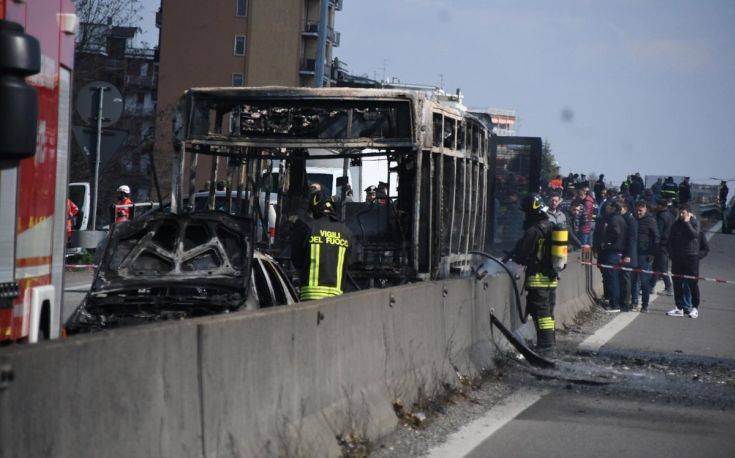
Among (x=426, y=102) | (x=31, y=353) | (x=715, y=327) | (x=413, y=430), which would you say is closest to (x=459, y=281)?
(x=413, y=430)

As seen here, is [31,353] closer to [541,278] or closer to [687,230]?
[541,278]

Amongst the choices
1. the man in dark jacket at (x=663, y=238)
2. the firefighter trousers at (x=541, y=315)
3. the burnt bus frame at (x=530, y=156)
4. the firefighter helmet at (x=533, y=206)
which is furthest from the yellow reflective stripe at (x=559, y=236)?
the burnt bus frame at (x=530, y=156)

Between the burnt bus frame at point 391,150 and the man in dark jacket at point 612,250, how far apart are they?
22.8 ft

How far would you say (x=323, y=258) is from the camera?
12008 millimetres

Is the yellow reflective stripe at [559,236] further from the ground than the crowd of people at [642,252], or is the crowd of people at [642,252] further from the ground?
the yellow reflective stripe at [559,236]

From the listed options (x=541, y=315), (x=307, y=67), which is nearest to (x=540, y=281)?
(x=541, y=315)

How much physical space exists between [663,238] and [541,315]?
10.6m

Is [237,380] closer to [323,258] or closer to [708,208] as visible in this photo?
[323,258]

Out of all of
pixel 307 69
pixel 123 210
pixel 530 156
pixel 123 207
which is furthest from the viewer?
pixel 307 69

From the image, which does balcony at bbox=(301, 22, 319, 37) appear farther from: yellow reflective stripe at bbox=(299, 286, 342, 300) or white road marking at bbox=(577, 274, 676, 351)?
yellow reflective stripe at bbox=(299, 286, 342, 300)

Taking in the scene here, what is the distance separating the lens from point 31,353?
458 centimetres

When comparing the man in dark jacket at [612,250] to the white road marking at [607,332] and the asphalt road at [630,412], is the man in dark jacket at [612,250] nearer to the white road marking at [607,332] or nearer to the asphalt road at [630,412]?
the white road marking at [607,332]

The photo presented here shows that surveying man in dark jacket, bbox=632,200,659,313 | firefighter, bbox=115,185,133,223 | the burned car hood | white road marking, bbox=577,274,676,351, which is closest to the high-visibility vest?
the burned car hood

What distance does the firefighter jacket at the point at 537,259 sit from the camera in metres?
16.0
